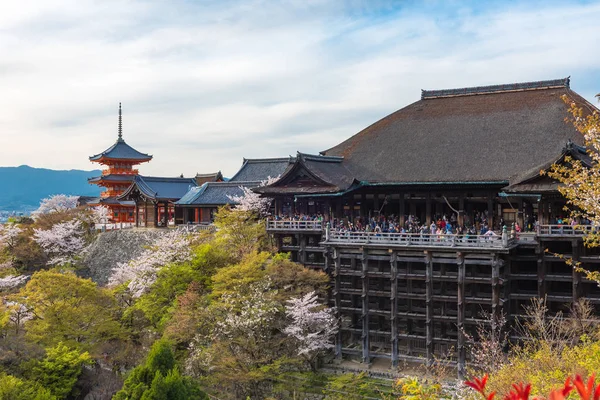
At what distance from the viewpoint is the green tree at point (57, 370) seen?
24.5m

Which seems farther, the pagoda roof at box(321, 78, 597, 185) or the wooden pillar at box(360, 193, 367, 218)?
the wooden pillar at box(360, 193, 367, 218)

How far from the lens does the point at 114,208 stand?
194ft

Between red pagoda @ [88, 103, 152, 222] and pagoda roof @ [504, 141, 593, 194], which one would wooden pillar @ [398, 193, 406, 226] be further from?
red pagoda @ [88, 103, 152, 222]

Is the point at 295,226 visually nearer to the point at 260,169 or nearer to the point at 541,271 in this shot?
the point at 541,271

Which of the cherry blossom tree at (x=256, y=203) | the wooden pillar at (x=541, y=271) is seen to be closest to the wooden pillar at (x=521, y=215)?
the wooden pillar at (x=541, y=271)

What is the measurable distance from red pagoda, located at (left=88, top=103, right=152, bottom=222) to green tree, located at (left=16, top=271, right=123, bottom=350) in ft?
93.2

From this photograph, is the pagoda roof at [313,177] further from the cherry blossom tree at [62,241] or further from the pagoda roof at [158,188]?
the cherry blossom tree at [62,241]

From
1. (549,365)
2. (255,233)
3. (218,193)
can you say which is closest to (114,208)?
(218,193)

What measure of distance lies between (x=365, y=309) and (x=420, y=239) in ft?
17.3

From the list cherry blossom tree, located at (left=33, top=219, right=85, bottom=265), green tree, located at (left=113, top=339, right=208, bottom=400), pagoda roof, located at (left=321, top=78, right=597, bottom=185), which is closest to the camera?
green tree, located at (left=113, top=339, right=208, bottom=400)

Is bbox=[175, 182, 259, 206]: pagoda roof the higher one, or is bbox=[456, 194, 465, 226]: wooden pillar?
bbox=[175, 182, 259, 206]: pagoda roof

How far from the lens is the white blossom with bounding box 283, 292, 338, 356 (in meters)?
26.8

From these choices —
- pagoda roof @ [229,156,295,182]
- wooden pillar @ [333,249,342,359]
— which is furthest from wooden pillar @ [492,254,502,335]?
pagoda roof @ [229,156,295,182]

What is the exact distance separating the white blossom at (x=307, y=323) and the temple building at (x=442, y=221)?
3.45m
